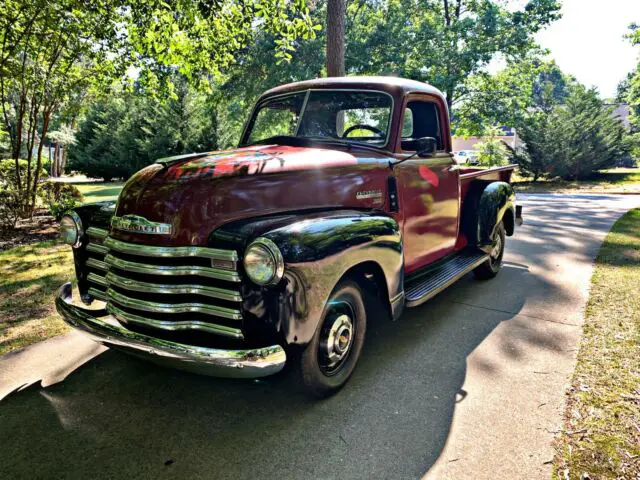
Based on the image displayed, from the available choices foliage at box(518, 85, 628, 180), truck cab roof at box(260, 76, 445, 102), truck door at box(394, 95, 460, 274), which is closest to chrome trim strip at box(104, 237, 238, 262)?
truck door at box(394, 95, 460, 274)

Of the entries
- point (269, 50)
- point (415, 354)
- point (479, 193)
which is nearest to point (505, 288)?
point (479, 193)

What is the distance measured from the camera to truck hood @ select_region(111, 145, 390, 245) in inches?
97.7

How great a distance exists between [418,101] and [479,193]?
1587mm

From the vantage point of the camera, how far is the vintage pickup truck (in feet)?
7.61

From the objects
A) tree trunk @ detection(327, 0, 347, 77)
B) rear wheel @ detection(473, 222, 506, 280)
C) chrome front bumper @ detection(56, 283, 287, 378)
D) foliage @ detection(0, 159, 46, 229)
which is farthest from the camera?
Result: foliage @ detection(0, 159, 46, 229)

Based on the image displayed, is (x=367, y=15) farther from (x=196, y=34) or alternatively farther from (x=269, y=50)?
(x=196, y=34)

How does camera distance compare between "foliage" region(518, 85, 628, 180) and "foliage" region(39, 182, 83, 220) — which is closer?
"foliage" region(39, 182, 83, 220)

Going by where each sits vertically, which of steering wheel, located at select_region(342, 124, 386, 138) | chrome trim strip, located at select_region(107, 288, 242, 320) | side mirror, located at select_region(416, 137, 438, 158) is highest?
steering wheel, located at select_region(342, 124, 386, 138)

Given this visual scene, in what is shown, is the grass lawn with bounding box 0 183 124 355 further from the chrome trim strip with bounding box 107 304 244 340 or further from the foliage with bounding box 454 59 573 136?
the foliage with bounding box 454 59 573 136

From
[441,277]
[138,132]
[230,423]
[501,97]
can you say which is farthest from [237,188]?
[138,132]

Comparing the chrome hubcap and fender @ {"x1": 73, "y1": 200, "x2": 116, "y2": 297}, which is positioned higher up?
fender @ {"x1": 73, "y1": 200, "x2": 116, "y2": 297}

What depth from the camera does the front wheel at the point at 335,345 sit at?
2609 mm

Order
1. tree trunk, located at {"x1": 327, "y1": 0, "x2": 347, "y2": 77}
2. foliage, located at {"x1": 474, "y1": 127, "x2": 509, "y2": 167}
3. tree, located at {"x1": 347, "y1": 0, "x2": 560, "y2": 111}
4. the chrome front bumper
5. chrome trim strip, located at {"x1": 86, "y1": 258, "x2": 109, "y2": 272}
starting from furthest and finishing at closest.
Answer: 1. foliage, located at {"x1": 474, "y1": 127, "x2": 509, "y2": 167}
2. tree, located at {"x1": 347, "y1": 0, "x2": 560, "y2": 111}
3. tree trunk, located at {"x1": 327, "y1": 0, "x2": 347, "y2": 77}
4. chrome trim strip, located at {"x1": 86, "y1": 258, "x2": 109, "y2": 272}
5. the chrome front bumper

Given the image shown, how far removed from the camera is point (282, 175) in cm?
281
